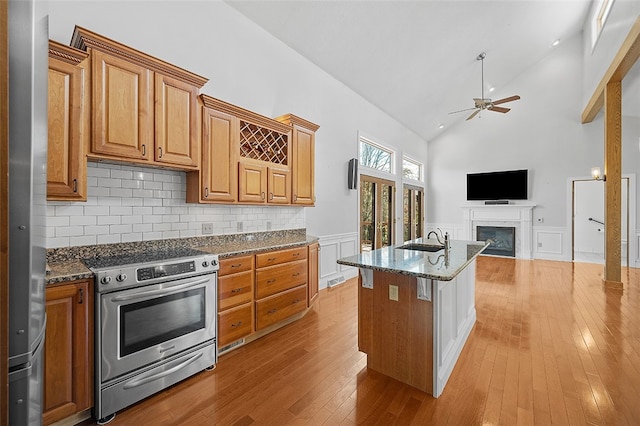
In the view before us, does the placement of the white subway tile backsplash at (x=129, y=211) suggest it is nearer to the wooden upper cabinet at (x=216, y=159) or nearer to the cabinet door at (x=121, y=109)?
the wooden upper cabinet at (x=216, y=159)

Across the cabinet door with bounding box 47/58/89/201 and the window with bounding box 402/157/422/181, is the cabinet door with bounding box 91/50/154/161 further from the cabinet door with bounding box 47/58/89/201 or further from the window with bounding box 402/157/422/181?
the window with bounding box 402/157/422/181

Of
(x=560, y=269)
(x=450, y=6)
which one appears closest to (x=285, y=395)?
(x=450, y=6)

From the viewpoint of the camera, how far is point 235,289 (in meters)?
2.57

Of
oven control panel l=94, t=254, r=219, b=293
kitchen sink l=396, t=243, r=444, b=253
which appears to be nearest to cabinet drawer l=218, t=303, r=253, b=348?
oven control panel l=94, t=254, r=219, b=293

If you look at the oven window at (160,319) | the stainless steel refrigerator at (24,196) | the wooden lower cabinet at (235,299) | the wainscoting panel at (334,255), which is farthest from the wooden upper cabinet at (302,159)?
the stainless steel refrigerator at (24,196)

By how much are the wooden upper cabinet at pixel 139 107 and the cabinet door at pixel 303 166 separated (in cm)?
A: 127

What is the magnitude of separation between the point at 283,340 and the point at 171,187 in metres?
1.84

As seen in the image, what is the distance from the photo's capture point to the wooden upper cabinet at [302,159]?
3.55 meters

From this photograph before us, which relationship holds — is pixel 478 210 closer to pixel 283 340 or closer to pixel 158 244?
pixel 283 340

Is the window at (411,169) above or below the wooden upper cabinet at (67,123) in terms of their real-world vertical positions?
above

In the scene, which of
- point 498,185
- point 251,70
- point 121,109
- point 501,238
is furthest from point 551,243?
point 121,109

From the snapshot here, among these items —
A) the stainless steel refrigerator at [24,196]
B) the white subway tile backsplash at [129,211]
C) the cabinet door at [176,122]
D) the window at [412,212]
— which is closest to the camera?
the stainless steel refrigerator at [24,196]

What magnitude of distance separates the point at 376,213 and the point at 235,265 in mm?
4187

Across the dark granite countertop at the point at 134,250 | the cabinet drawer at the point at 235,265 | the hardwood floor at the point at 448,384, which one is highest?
the dark granite countertop at the point at 134,250
